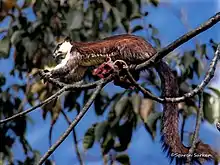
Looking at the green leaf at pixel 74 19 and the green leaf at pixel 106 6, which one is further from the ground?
the green leaf at pixel 106 6

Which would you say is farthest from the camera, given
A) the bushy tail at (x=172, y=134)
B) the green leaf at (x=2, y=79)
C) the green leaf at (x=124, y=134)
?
the green leaf at (x=2, y=79)

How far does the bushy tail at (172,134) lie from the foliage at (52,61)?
97cm

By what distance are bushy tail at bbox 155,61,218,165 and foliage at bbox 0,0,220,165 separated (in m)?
0.97

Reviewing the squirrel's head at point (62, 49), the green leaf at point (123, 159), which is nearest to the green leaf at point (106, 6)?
the green leaf at point (123, 159)

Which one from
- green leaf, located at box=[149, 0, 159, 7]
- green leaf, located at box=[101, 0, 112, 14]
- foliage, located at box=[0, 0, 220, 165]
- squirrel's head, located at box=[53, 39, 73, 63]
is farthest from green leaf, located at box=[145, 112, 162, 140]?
green leaf, located at box=[149, 0, 159, 7]

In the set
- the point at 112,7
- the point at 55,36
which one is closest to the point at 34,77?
the point at 55,36

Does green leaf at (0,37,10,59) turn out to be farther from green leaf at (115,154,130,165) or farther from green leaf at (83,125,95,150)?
green leaf at (115,154,130,165)

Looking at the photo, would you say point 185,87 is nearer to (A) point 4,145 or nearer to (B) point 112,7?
(B) point 112,7

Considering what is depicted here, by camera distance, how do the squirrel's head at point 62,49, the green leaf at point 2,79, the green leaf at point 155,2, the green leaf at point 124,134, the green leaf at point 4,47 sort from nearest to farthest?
1. the squirrel's head at point 62,49
2. the green leaf at point 124,134
3. the green leaf at point 4,47
4. the green leaf at point 2,79
5. the green leaf at point 155,2

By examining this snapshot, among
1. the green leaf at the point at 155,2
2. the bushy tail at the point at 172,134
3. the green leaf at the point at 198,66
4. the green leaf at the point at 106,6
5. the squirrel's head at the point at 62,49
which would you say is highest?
the green leaf at the point at 155,2

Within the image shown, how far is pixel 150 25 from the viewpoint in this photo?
10.6 ft

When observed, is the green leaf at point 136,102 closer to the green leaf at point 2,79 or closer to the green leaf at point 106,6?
the green leaf at point 106,6

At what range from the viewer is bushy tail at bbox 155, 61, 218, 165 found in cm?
139

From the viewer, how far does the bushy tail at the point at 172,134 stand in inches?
54.8
